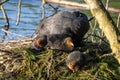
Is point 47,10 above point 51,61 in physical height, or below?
below

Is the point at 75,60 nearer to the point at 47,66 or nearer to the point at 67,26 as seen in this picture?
the point at 47,66

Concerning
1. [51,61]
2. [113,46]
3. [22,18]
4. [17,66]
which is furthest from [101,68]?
[22,18]

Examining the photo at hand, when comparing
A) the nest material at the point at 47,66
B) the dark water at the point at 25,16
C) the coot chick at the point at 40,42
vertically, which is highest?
the coot chick at the point at 40,42

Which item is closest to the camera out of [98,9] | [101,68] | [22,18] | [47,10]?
[98,9]

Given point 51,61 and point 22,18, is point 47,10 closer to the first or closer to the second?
point 22,18

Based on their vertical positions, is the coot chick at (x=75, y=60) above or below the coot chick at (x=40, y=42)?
below

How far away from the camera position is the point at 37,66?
277 inches

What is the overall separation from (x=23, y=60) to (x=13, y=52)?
0.62 ft

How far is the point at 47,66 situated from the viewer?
6977mm

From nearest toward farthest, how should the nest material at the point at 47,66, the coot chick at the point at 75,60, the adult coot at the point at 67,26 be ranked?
the coot chick at the point at 75,60 < the nest material at the point at 47,66 < the adult coot at the point at 67,26

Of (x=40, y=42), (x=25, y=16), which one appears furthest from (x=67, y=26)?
(x=25, y=16)

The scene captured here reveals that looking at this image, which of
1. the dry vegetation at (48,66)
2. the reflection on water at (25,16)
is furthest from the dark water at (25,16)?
the dry vegetation at (48,66)

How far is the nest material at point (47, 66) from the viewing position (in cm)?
693

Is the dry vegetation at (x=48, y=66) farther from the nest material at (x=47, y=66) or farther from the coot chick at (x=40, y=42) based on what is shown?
the coot chick at (x=40, y=42)
